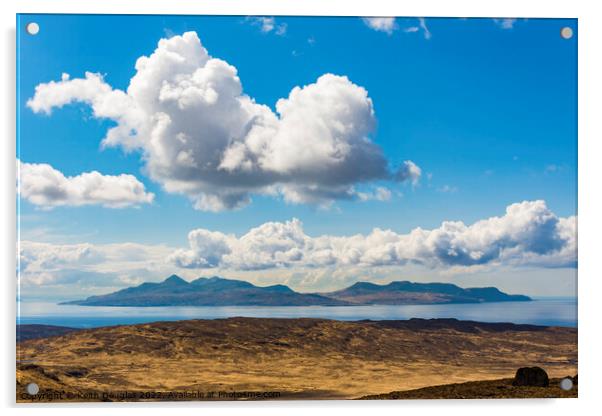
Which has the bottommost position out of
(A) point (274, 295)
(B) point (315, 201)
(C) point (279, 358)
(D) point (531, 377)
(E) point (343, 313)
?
(D) point (531, 377)

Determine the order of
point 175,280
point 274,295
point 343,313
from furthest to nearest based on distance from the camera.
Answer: point 343,313
point 274,295
point 175,280

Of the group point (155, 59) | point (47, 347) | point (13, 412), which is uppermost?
point (155, 59)

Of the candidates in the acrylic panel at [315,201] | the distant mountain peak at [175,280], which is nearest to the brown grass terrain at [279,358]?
the acrylic panel at [315,201]

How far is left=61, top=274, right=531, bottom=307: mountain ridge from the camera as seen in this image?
7.44m

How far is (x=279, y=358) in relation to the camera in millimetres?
7500

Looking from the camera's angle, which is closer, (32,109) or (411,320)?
(32,109)

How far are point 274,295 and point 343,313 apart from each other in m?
0.83

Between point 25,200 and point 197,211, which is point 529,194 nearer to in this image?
point 197,211

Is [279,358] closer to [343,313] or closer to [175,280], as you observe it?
[343,313]

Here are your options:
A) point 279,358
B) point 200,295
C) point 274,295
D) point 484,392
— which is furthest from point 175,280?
point 484,392

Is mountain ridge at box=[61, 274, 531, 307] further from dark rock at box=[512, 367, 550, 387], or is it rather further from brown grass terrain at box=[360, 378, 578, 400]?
brown grass terrain at box=[360, 378, 578, 400]
